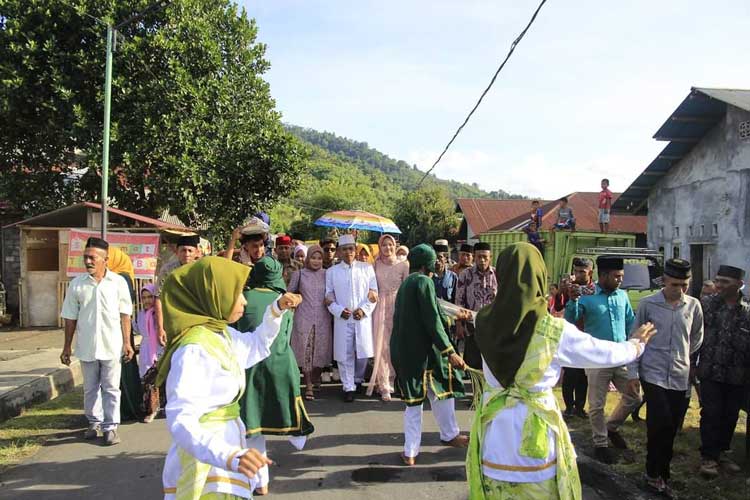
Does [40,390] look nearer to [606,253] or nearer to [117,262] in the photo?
[117,262]

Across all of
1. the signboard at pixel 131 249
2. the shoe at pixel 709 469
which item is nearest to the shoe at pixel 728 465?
the shoe at pixel 709 469

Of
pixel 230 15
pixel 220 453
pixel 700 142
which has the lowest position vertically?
pixel 220 453

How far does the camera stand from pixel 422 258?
491 centimetres

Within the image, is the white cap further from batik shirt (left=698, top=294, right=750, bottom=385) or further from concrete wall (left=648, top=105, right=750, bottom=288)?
concrete wall (left=648, top=105, right=750, bottom=288)

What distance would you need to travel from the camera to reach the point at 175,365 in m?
2.31

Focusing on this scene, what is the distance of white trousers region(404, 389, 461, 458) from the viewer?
4734 millimetres

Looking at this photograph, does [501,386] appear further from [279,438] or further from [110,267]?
[110,267]

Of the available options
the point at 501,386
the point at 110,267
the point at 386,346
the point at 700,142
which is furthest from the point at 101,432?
the point at 700,142

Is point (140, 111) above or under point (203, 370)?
above

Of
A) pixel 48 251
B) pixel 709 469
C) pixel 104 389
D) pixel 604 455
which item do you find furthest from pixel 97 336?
pixel 48 251

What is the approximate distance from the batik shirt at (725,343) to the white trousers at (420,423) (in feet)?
7.25

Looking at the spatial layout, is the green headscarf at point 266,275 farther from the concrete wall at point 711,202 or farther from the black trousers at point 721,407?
the concrete wall at point 711,202

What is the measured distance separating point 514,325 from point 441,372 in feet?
7.90

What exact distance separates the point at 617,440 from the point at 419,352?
2105 mm
